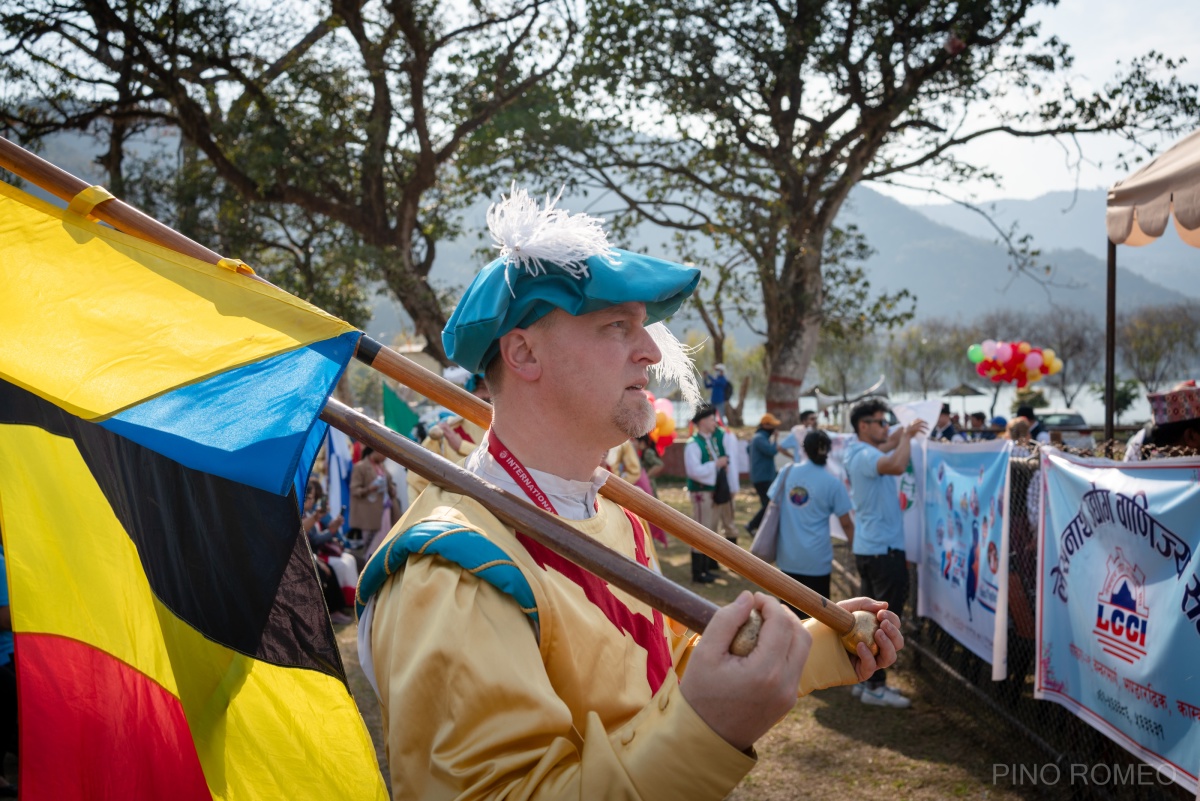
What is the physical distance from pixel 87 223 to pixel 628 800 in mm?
1399

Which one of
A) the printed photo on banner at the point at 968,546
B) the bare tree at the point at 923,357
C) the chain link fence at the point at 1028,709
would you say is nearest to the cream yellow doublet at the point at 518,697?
the chain link fence at the point at 1028,709

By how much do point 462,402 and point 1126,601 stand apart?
3.34 metres

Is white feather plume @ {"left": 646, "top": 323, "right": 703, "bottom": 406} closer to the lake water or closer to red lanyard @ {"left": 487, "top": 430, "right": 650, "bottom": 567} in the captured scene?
red lanyard @ {"left": 487, "top": 430, "right": 650, "bottom": 567}

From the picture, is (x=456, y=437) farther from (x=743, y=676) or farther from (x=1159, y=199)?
(x=743, y=676)

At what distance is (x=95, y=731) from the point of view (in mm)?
1437

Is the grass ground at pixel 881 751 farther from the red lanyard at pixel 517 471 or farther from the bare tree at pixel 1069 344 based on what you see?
the bare tree at pixel 1069 344

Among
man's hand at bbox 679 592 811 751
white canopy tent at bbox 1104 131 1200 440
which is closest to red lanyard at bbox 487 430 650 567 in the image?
man's hand at bbox 679 592 811 751

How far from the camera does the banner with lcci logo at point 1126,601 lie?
11.5 ft

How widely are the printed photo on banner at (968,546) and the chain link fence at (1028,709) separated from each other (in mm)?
125

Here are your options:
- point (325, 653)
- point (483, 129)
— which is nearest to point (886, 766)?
point (325, 653)

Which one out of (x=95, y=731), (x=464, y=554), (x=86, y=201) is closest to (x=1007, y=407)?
(x=464, y=554)

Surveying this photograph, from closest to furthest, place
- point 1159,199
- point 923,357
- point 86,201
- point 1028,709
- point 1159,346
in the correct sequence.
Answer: point 86,201
point 1159,199
point 1028,709
point 1159,346
point 923,357

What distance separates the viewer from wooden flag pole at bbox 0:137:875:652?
166 centimetres

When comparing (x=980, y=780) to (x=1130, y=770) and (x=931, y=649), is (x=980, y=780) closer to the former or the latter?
(x=1130, y=770)
